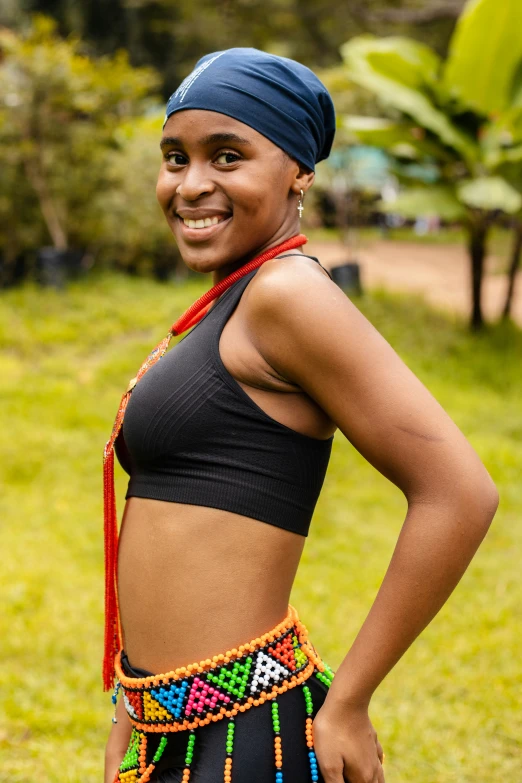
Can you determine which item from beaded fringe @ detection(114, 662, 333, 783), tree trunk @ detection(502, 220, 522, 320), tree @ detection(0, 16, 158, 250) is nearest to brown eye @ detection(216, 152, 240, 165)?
beaded fringe @ detection(114, 662, 333, 783)

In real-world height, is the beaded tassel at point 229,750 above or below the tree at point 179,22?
above

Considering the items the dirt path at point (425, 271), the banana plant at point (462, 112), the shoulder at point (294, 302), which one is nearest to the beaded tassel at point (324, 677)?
the shoulder at point (294, 302)

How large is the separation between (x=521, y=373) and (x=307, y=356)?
23.2 feet

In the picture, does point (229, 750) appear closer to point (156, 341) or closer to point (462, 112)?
point (156, 341)

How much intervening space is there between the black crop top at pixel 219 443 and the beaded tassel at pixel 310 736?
0.90ft

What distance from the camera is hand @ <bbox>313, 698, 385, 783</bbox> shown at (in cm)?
131

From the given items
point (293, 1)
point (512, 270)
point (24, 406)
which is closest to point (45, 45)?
point (24, 406)

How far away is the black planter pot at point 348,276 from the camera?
9.39 metres

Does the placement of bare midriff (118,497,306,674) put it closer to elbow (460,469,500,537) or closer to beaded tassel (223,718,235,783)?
beaded tassel (223,718,235,783)

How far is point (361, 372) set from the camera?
1.26m

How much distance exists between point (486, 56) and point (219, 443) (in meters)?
7.77

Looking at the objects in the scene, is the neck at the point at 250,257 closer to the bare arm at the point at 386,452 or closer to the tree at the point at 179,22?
the bare arm at the point at 386,452

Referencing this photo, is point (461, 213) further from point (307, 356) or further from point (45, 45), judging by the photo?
point (307, 356)

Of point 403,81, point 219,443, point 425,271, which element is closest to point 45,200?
point 403,81
